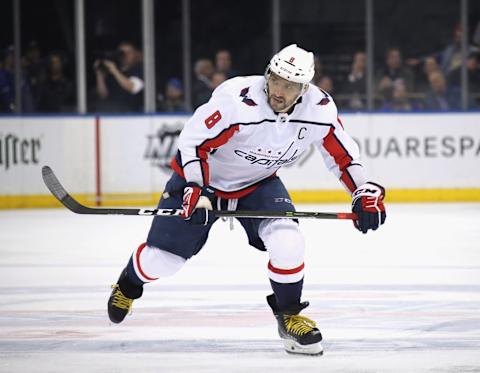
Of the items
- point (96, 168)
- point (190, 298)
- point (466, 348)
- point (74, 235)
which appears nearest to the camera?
point (466, 348)

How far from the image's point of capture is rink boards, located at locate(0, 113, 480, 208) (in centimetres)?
1090

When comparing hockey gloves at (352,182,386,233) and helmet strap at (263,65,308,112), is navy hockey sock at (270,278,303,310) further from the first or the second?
helmet strap at (263,65,308,112)

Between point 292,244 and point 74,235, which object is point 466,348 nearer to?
point 292,244

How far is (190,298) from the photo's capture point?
5395mm

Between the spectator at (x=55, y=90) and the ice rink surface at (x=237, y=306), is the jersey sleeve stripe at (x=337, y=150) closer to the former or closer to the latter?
the ice rink surface at (x=237, y=306)

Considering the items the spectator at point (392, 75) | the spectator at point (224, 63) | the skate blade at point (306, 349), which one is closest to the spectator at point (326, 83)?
the spectator at point (392, 75)

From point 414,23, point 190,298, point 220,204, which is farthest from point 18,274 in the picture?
point 414,23

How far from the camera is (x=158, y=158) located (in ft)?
36.5

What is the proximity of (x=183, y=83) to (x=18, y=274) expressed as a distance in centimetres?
535

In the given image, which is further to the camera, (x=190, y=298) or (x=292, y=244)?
(x=190, y=298)

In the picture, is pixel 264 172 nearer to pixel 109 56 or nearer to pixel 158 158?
pixel 158 158

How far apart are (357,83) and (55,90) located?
106 inches

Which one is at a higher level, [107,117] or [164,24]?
[164,24]

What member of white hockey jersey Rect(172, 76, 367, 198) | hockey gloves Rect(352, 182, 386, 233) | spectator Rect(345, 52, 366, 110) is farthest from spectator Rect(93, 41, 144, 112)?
hockey gloves Rect(352, 182, 386, 233)
